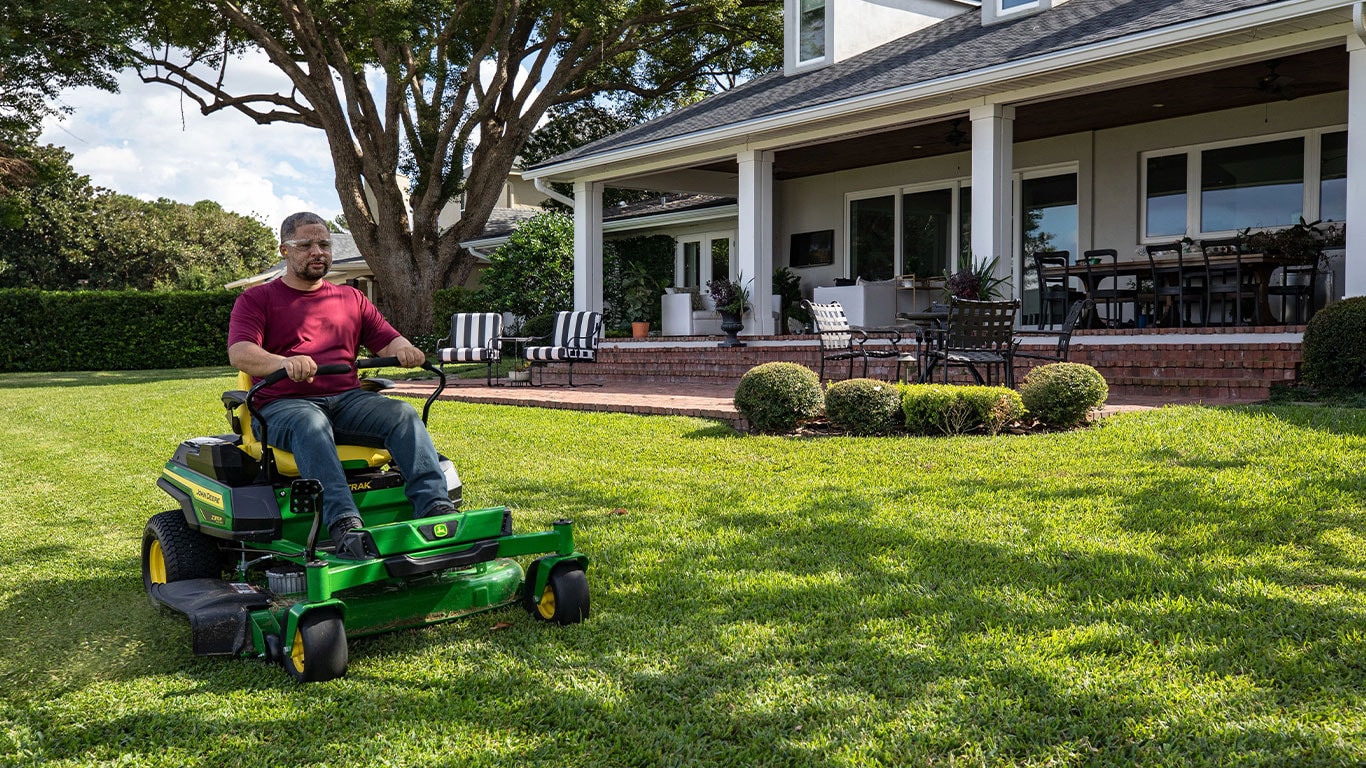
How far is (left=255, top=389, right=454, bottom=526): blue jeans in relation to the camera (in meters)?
3.37

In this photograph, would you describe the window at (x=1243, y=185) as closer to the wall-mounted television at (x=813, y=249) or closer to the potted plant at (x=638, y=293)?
the wall-mounted television at (x=813, y=249)


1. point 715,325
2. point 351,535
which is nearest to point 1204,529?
point 351,535

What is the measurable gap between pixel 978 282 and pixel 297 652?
863cm

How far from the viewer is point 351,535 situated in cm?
311

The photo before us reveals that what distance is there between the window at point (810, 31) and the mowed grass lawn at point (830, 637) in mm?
10765

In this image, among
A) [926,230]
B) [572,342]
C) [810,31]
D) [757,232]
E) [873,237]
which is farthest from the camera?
[873,237]

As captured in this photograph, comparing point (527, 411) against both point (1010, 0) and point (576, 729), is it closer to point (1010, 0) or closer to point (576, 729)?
point (576, 729)

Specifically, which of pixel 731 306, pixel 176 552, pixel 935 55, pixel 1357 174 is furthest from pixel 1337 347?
pixel 176 552

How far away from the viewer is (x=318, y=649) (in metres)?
2.98

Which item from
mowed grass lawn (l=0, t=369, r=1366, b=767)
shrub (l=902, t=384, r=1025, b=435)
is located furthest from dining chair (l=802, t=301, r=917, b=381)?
mowed grass lawn (l=0, t=369, r=1366, b=767)

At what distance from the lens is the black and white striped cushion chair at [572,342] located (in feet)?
42.9

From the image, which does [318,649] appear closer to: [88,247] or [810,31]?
[810,31]

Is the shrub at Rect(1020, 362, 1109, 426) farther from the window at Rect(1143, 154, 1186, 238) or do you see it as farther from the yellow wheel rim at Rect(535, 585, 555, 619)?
the window at Rect(1143, 154, 1186, 238)

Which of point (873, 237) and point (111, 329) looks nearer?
point (873, 237)
